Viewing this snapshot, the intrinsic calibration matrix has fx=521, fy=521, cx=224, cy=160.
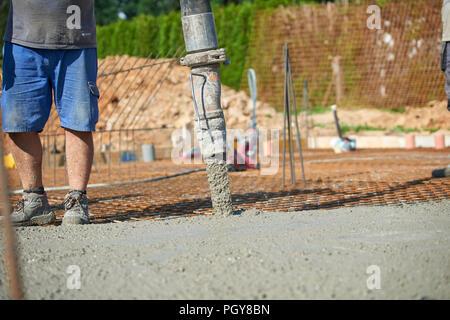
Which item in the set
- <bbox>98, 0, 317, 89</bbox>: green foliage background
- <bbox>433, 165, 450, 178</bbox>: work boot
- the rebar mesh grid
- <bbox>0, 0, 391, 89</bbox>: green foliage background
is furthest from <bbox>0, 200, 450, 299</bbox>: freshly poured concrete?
<bbox>98, 0, 317, 89</bbox>: green foliage background

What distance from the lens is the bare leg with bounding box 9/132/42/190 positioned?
2971 millimetres

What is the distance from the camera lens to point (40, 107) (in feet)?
9.66

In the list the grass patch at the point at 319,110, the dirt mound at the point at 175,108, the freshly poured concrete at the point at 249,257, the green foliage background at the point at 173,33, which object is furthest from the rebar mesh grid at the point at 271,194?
the green foliage background at the point at 173,33

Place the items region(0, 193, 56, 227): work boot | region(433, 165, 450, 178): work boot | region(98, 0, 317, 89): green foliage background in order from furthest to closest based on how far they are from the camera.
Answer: region(98, 0, 317, 89): green foliage background
region(433, 165, 450, 178): work boot
region(0, 193, 56, 227): work boot

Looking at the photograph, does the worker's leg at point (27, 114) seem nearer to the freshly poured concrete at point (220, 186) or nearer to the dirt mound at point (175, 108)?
the freshly poured concrete at point (220, 186)

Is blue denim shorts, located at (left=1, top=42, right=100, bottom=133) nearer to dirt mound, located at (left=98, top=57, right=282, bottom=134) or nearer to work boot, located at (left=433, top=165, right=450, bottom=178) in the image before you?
work boot, located at (left=433, top=165, right=450, bottom=178)

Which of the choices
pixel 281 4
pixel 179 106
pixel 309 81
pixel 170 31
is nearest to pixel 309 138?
pixel 309 81

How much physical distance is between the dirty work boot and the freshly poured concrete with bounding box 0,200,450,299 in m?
0.12

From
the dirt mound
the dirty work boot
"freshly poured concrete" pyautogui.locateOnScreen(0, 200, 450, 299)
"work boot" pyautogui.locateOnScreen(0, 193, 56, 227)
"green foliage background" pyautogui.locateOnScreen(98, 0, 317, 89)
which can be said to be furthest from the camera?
"green foliage background" pyautogui.locateOnScreen(98, 0, 317, 89)

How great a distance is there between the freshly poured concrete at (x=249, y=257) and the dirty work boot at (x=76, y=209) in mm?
125

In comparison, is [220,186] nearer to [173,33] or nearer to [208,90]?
[208,90]

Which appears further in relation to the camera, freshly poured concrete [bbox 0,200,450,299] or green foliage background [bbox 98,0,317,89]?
green foliage background [bbox 98,0,317,89]

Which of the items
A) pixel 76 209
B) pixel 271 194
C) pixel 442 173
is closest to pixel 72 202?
pixel 76 209

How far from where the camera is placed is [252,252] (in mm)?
1997
